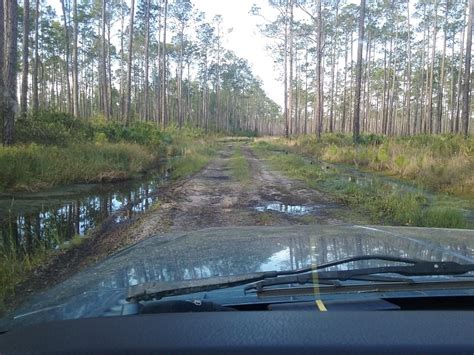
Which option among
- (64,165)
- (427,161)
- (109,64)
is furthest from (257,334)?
(109,64)

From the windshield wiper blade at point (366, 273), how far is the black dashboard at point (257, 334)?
1.11 ft

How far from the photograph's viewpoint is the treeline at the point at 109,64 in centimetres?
2635

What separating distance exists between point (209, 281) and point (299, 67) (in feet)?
201

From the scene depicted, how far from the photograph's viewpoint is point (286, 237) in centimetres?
330

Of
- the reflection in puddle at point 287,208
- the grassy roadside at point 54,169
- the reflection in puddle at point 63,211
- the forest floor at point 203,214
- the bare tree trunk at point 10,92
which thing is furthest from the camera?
the bare tree trunk at point 10,92

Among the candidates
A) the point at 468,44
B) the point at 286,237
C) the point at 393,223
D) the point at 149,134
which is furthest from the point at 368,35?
the point at 286,237

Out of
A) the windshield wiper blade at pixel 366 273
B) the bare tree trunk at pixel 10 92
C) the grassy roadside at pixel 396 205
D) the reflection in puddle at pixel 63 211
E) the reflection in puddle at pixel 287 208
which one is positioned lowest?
the reflection in puddle at pixel 63 211

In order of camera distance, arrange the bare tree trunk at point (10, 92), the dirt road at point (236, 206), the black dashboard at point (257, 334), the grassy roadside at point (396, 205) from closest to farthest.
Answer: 1. the black dashboard at point (257, 334)
2. the grassy roadside at point (396, 205)
3. the dirt road at point (236, 206)
4. the bare tree trunk at point (10, 92)

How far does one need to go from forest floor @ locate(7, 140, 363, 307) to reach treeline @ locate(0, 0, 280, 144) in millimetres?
6836

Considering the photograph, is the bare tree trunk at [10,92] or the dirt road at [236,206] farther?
the bare tree trunk at [10,92]

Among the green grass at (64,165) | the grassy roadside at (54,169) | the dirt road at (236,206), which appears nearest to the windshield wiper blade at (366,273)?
the grassy roadside at (54,169)

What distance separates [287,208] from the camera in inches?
376

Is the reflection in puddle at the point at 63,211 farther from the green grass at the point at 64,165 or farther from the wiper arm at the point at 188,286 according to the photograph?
the wiper arm at the point at 188,286

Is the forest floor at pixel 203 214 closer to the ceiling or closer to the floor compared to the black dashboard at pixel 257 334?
closer to the floor
